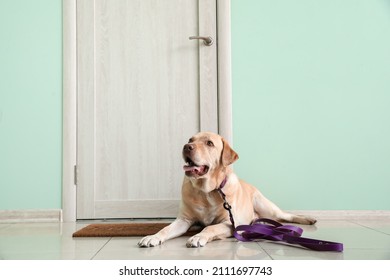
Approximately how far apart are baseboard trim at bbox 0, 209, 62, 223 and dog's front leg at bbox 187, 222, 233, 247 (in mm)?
1353

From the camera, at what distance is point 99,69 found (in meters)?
2.91

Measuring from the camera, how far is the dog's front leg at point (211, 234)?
1.70 metres

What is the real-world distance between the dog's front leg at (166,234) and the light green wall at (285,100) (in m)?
0.91

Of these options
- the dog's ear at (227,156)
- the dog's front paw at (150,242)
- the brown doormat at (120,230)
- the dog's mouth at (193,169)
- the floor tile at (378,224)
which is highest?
the dog's ear at (227,156)

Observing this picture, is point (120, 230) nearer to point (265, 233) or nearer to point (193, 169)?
point (193, 169)

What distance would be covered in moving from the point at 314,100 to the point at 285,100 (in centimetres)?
21

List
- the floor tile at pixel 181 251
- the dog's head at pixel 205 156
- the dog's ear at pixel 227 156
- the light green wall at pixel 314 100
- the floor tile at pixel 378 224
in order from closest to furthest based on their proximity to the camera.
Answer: the floor tile at pixel 181 251, the dog's head at pixel 205 156, the dog's ear at pixel 227 156, the floor tile at pixel 378 224, the light green wall at pixel 314 100

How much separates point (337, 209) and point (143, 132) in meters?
1.51

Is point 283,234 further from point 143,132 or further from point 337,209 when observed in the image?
point 143,132

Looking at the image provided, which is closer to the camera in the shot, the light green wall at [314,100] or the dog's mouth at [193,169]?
the dog's mouth at [193,169]

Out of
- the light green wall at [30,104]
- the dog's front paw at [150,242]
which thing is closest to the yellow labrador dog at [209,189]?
the dog's front paw at [150,242]

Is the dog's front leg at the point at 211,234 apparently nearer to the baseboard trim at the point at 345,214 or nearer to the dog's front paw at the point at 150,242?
the dog's front paw at the point at 150,242

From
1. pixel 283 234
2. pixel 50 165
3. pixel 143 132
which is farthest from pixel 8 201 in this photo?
pixel 283 234

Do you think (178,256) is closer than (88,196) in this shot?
Yes
